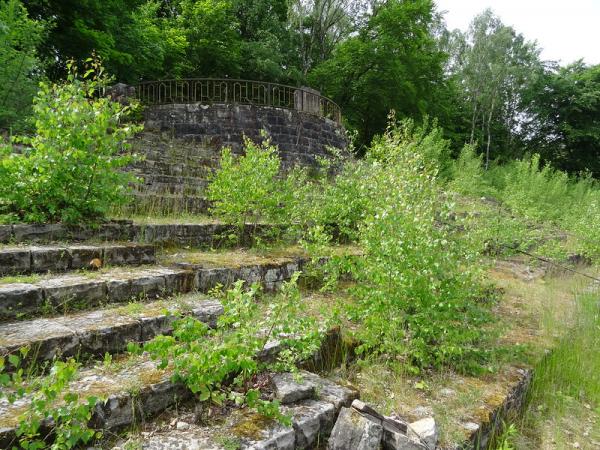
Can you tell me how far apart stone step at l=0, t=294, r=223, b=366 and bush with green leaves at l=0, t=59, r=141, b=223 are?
1535 mm

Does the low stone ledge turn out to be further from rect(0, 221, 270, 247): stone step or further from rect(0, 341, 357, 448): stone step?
rect(0, 221, 270, 247): stone step

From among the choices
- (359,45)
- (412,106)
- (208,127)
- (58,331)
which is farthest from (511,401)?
(412,106)

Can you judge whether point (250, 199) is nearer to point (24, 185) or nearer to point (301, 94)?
point (24, 185)

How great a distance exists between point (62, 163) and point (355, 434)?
3412 millimetres

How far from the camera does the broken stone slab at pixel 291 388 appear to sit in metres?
2.35

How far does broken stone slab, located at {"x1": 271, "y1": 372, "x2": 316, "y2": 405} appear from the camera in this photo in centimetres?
235

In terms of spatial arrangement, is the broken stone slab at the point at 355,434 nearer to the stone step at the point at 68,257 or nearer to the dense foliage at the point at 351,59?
the stone step at the point at 68,257

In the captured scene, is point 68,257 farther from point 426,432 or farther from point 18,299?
point 426,432

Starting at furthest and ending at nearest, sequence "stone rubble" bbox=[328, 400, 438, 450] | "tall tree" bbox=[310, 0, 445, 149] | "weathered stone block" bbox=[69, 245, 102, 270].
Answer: "tall tree" bbox=[310, 0, 445, 149] < "weathered stone block" bbox=[69, 245, 102, 270] < "stone rubble" bbox=[328, 400, 438, 450]

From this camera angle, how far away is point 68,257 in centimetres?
344

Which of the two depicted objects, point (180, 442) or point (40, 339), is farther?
point (40, 339)

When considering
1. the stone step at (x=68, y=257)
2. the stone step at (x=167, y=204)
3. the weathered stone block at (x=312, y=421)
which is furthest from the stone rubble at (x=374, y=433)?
the stone step at (x=167, y=204)

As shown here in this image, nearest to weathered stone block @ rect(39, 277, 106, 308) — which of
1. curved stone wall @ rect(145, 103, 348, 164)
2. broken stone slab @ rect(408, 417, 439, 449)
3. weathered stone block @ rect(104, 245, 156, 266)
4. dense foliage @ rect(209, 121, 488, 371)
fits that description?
weathered stone block @ rect(104, 245, 156, 266)

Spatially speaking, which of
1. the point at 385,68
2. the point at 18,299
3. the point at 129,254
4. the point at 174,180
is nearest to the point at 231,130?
the point at 174,180
